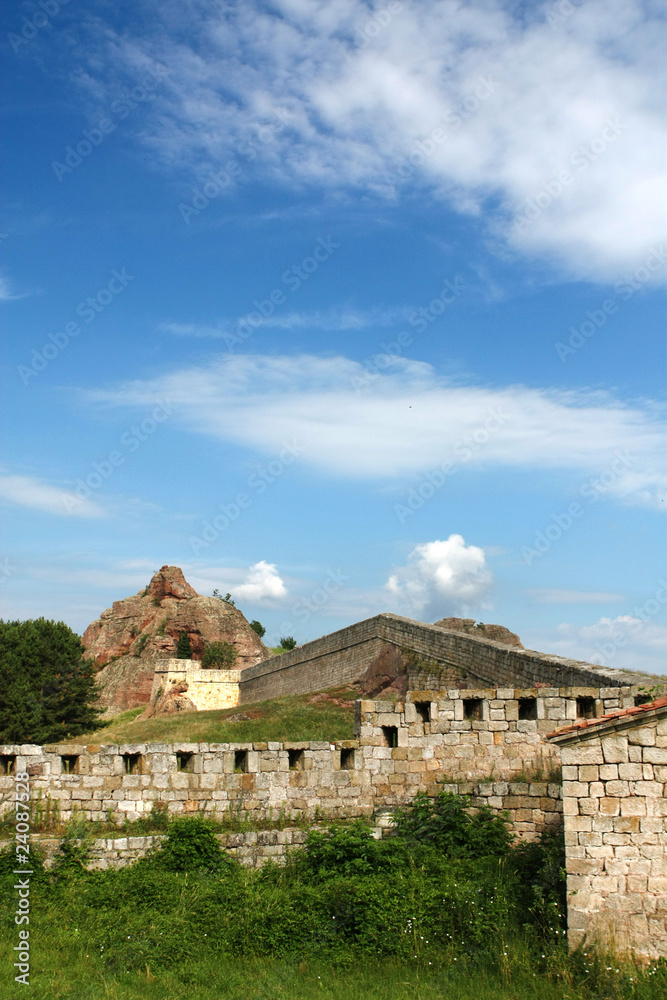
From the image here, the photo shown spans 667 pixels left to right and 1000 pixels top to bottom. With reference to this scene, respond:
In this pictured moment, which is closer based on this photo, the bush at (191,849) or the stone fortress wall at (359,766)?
the bush at (191,849)

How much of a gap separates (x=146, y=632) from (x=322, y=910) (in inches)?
1848

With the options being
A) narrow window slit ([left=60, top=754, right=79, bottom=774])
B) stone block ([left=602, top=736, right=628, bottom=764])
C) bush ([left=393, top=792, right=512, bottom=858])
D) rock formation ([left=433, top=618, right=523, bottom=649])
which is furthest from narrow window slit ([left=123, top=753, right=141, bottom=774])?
rock formation ([left=433, top=618, right=523, bottom=649])

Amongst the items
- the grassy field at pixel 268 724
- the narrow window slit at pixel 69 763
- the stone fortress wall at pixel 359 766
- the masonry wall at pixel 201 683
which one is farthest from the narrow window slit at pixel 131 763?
the masonry wall at pixel 201 683

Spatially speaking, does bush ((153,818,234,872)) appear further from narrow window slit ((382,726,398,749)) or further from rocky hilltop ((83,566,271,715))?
rocky hilltop ((83,566,271,715))

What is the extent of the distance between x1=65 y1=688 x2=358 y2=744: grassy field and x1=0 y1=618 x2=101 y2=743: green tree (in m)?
2.21

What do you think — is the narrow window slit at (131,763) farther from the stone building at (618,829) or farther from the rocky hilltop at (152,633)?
the rocky hilltop at (152,633)

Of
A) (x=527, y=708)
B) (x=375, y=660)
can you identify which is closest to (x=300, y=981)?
(x=527, y=708)

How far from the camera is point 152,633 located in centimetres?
5303

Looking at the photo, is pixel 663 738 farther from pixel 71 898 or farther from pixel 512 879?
pixel 71 898

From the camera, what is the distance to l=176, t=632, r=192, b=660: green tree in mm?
51625

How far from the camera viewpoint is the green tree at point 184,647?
51625 millimetres

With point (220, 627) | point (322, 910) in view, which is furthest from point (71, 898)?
point (220, 627)

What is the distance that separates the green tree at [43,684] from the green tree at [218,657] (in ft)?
57.3

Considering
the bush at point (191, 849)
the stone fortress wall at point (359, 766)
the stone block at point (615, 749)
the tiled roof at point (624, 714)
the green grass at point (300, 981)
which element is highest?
the tiled roof at point (624, 714)
